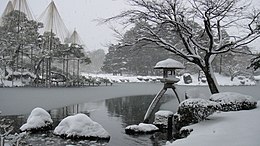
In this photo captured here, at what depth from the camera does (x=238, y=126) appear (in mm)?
5125

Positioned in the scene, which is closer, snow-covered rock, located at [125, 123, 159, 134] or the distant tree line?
snow-covered rock, located at [125, 123, 159, 134]

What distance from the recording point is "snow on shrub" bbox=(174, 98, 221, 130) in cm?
595

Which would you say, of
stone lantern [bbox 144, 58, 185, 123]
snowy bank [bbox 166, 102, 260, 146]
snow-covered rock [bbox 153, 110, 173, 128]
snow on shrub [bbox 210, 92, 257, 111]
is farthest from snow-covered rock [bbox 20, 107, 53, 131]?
snow on shrub [bbox 210, 92, 257, 111]

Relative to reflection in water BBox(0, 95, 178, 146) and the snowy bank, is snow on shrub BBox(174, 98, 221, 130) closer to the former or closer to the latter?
the snowy bank

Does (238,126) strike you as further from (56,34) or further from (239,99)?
(56,34)

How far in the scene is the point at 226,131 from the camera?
4871mm

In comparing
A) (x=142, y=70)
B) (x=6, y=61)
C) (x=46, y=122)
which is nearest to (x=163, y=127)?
(x=46, y=122)

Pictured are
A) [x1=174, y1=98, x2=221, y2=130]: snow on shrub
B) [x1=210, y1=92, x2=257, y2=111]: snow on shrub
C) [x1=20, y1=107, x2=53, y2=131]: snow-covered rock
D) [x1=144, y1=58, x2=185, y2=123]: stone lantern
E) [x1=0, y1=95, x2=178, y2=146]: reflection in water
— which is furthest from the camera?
Result: [x1=144, y1=58, x2=185, y2=123]: stone lantern

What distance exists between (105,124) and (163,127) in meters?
1.96

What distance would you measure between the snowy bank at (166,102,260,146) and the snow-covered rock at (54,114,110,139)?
200cm

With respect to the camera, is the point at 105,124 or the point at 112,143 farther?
the point at 105,124

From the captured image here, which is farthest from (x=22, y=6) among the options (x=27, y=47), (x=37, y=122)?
(x=37, y=122)

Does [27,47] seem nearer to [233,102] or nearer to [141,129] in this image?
[141,129]

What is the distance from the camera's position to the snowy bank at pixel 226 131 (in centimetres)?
406
